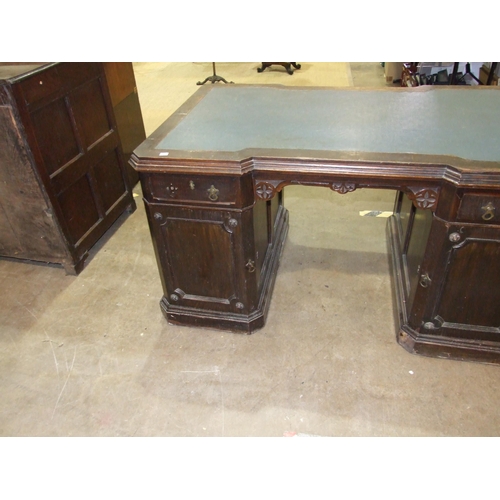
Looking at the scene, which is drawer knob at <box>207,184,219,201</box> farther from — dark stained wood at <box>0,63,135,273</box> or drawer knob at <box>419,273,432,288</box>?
dark stained wood at <box>0,63,135,273</box>

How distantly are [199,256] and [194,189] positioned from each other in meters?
0.32

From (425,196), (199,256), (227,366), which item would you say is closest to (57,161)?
(199,256)

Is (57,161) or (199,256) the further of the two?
(57,161)

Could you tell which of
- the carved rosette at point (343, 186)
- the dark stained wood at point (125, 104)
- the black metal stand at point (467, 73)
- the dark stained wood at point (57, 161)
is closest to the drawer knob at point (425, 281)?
the carved rosette at point (343, 186)

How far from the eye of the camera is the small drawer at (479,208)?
1.31m

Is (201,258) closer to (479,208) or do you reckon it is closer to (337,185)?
(337,185)

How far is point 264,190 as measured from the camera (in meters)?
1.52

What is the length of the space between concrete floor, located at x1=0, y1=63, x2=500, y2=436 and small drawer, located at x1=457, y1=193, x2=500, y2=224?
68 cm

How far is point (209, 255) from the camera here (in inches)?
66.0

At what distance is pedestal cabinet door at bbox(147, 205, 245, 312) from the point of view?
5.19 ft

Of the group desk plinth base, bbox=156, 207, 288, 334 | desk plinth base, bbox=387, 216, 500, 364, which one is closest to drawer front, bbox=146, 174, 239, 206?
desk plinth base, bbox=156, 207, 288, 334

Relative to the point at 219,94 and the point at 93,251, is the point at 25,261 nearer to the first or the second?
the point at 93,251

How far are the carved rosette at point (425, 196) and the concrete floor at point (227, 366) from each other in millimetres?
705

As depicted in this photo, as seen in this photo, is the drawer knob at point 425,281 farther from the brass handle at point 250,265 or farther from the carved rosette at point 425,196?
the brass handle at point 250,265
